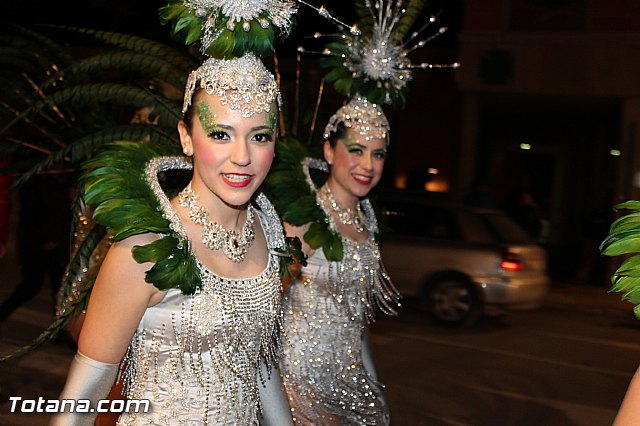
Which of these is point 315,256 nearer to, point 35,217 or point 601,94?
point 35,217

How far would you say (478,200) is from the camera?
12.6 meters

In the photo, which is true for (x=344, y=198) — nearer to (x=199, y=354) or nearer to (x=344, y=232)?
(x=344, y=232)

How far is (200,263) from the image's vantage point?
256cm

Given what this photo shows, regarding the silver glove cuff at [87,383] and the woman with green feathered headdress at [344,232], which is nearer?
the silver glove cuff at [87,383]

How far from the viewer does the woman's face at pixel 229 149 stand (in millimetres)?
2545

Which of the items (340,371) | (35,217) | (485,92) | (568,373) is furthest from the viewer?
(485,92)

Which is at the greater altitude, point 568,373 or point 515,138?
point 515,138

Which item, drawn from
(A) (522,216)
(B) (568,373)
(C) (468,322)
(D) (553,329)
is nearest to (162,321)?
(B) (568,373)

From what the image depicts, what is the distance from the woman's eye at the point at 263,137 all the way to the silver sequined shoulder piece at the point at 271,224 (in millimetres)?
442

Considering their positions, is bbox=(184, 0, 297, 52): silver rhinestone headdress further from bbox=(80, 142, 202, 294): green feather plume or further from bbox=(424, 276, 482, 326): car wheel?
bbox=(424, 276, 482, 326): car wheel

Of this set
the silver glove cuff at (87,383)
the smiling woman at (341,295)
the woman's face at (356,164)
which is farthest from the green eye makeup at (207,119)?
the woman's face at (356,164)

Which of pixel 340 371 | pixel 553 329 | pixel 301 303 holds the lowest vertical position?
pixel 553 329

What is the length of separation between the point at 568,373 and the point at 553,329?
2.16 m

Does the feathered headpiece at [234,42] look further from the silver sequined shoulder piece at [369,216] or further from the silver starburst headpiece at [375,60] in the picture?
the silver sequined shoulder piece at [369,216]
